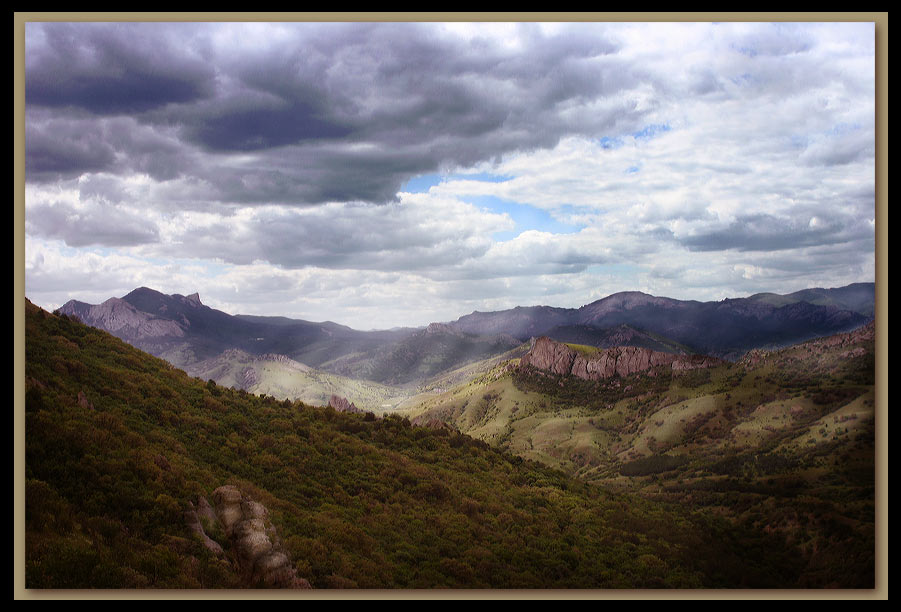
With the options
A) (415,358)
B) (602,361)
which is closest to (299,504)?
(602,361)

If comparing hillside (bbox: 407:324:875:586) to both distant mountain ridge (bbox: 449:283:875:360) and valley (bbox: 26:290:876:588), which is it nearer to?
valley (bbox: 26:290:876:588)

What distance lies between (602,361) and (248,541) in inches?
3078

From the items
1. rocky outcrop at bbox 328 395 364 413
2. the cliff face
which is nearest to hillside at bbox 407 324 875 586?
the cliff face

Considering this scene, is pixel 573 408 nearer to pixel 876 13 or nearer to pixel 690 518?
pixel 690 518

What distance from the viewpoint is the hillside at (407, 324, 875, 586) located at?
1509cm

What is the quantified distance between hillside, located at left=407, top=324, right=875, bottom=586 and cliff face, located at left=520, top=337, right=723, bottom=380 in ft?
9.16

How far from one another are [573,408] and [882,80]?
6889 centimetres

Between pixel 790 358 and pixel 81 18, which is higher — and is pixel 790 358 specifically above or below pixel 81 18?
below

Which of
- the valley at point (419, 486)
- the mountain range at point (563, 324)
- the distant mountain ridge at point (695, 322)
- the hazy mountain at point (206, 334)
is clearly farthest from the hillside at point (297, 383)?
the valley at point (419, 486)

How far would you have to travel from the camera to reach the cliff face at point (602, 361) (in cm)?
6531

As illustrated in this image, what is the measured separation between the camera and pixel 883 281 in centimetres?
1378

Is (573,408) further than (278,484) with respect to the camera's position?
Yes

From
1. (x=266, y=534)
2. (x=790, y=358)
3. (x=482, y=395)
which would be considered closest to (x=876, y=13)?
(x=266, y=534)

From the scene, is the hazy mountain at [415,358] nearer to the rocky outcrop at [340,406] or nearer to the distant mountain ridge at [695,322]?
the distant mountain ridge at [695,322]
